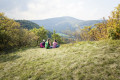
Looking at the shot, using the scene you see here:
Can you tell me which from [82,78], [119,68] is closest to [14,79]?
[82,78]

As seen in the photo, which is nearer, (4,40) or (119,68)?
(119,68)

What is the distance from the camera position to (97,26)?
27.0 meters

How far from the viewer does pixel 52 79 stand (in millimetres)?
4074

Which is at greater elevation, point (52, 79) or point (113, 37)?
point (113, 37)

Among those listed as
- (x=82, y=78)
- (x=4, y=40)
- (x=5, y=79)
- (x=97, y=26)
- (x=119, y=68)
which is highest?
(x=97, y=26)

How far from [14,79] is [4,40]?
1369 centimetres

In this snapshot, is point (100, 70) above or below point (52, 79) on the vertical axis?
above

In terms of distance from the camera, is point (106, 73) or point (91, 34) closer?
point (106, 73)

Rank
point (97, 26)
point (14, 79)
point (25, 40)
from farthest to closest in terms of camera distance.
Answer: point (97, 26)
point (25, 40)
point (14, 79)

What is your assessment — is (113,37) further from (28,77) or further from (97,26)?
(97,26)

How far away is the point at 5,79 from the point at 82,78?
4.50 meters

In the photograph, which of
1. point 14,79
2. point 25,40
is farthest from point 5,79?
point 25,40

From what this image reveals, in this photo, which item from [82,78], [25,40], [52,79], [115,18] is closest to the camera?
[82,78]

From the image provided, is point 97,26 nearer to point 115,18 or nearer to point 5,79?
point 115,18
